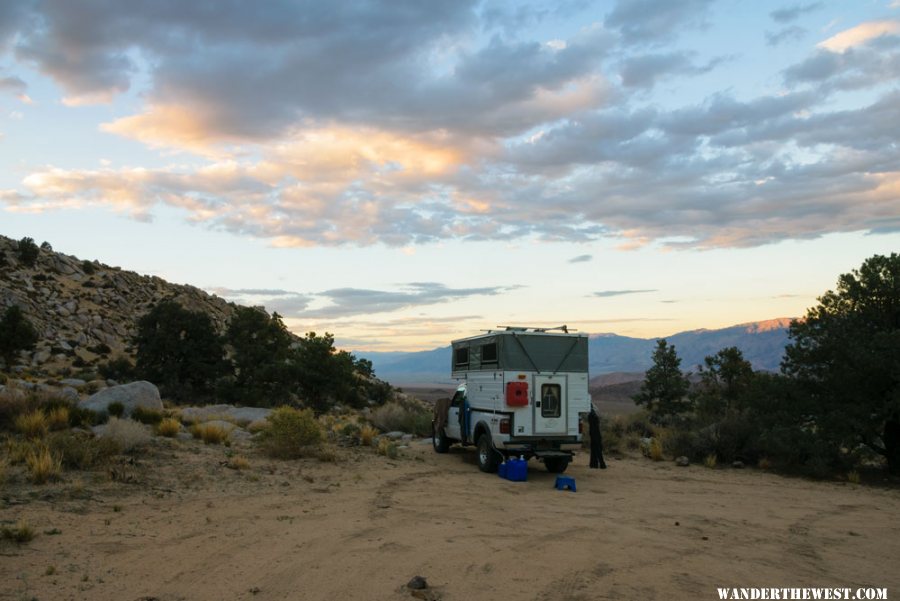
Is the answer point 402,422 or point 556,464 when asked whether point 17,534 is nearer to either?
point 556,464

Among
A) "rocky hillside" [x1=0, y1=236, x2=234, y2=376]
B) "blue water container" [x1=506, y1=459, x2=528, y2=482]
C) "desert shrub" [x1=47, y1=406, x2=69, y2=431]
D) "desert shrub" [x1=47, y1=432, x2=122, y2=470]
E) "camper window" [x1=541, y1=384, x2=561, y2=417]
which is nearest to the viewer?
"desert shrub" [x1=47, y1=432, x2=122, y2=470]

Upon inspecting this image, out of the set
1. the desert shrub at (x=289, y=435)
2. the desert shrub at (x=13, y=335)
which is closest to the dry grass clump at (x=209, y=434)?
the desert shrub at (x=289, y=435)

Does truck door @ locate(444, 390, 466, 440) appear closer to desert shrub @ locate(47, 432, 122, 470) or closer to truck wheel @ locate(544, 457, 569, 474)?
truck wheel @ locate(544, 457, 569, 474)

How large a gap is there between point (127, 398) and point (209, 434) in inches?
137

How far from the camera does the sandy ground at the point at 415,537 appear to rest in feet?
22.0

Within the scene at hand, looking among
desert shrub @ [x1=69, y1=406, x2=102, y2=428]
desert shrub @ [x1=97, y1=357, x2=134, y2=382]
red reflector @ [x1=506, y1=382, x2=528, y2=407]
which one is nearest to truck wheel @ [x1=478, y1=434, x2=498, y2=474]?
red reflector @ [x1=506, y1=382, x2=528, y2=407]

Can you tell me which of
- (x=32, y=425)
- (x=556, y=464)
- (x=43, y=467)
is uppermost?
(x=32, y=425)

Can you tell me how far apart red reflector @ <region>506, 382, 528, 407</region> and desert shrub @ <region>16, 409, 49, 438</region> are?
9996 millimetres

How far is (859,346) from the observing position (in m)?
14.3

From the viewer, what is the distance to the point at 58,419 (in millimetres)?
14016

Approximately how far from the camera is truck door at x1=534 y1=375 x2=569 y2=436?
14648 mm

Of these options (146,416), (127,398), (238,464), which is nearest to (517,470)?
(238,464)

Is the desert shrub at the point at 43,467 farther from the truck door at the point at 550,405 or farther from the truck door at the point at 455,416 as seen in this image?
the truck door at the point at 550,405

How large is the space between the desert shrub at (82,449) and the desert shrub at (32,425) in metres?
0.55
